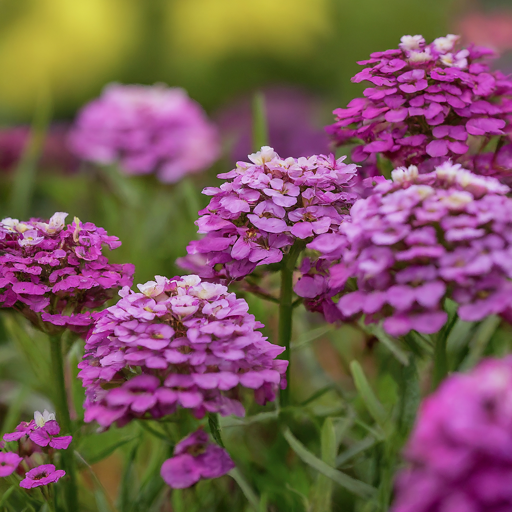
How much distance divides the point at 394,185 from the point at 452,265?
0.10 metres

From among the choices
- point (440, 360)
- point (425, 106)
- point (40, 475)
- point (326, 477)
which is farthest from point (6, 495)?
point (425, 106)

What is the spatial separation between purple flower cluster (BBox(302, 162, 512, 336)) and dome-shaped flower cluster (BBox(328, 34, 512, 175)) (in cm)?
15

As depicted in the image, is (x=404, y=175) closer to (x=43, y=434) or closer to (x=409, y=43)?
(x=409, y=43)

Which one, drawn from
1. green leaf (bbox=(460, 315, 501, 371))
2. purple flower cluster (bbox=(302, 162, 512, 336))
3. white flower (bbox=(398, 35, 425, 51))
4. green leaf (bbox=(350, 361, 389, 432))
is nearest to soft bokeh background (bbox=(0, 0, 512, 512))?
green leaf (bbox=(460, 315, 501, 371))

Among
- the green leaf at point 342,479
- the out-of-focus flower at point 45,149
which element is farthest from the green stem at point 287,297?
the out-of-focus flower at point 45,149

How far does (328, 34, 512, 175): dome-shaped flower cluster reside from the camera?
68 cm

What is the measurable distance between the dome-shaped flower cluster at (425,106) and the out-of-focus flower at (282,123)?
679mm

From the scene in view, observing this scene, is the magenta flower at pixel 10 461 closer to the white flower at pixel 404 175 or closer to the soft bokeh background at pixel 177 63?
the white flower at pixel 404 175

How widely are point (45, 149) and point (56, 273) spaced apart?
154cm

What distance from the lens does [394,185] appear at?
0.57 meters

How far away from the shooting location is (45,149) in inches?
82.0

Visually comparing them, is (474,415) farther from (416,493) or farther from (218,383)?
(218,383)

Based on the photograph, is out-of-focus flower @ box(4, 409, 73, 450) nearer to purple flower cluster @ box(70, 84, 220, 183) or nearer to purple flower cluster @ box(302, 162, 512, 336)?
purple flower cluster @ box(302, 162, 512, 336)

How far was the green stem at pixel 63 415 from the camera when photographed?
713mm
